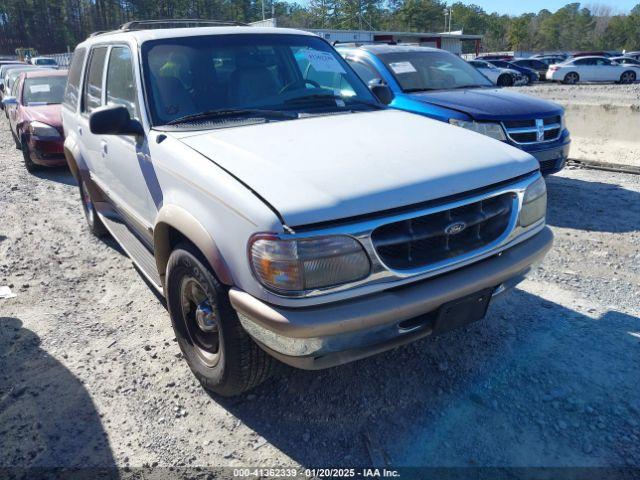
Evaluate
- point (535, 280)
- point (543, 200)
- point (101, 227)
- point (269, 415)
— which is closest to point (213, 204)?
point (269, 415)

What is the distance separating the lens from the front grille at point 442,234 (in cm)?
226

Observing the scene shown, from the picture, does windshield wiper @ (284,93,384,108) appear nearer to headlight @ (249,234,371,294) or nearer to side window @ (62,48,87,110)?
headlight @ (249,234,371,294)

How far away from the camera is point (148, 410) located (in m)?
2.87

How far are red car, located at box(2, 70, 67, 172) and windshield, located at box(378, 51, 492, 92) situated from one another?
5.44 m

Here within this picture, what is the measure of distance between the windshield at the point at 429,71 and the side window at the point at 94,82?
3899mm

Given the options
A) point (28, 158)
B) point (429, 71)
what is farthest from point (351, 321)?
point (28, 158)

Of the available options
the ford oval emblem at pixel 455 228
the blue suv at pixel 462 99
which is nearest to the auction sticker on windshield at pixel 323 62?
the blue suv at pixel 462 99

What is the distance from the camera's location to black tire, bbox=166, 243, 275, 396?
8.09 ft

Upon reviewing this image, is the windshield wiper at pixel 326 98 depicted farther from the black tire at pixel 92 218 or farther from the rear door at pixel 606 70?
the rear door at pixel 606 70

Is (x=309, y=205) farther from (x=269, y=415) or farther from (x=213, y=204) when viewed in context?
(x=269, y=415)

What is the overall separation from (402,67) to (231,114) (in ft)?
14.5

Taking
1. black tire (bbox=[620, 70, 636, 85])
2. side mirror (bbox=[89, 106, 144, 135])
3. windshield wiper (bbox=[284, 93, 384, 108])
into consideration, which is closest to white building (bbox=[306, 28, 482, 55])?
black tire (bbox=[620, 70, 636, 85])

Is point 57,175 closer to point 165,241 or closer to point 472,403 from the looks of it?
point 165,241

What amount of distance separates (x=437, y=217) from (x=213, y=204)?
1063 millimetres
